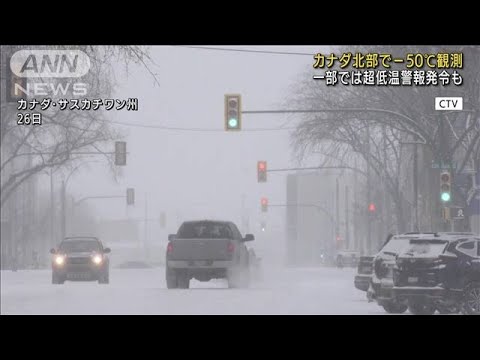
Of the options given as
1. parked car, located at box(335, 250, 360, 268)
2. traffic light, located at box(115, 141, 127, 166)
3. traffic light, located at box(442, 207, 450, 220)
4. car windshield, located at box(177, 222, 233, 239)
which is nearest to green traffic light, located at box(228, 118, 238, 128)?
car windshield, located at box(177, 222, 233, 239)

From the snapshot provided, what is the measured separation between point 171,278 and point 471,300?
11.9m

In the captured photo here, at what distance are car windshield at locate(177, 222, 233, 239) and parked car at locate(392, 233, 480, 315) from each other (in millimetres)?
10313

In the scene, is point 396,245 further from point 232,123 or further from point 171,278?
point 232,123

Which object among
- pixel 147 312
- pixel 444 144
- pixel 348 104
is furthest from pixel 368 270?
pixel 348 104

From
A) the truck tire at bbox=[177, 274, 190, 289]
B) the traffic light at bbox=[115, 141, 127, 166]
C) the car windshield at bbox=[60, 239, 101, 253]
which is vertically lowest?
the truck tire at bbox=[177, 274, 190, 289]

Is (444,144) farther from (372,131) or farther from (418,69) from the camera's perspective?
(372,131)

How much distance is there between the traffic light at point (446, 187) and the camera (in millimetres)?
43688

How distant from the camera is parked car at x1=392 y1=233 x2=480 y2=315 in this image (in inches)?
998

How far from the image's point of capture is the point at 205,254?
34.3 meters

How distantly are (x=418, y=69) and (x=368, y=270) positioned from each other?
20.1 ft

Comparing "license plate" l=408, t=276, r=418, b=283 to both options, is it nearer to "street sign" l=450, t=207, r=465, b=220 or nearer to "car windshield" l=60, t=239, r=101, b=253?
"car windshield" l=60, t=239, r=101, b=253

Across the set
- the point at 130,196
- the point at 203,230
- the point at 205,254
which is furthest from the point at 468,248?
the point at 130,196
